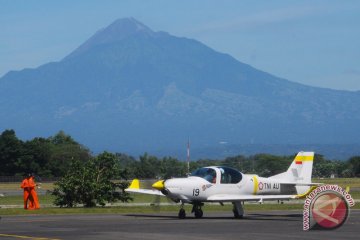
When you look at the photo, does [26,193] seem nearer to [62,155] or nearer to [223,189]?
[223,189]

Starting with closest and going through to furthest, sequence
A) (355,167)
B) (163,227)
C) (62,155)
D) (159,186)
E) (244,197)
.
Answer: (163,227), (159,186), (244,197), (62,155), (355,167)

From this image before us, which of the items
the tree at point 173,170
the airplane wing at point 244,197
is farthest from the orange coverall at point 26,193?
the airplane wing at point 244,197

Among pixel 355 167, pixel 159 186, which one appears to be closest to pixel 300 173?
pixel 159 186

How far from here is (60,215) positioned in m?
38.8

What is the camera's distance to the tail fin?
4081 centimetres

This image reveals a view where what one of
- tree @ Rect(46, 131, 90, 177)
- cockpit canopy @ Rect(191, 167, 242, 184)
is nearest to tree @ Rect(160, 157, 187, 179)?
cockpit canopy @ Rect(191, 167, 242, 184)

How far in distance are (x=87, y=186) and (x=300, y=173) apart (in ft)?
34.7

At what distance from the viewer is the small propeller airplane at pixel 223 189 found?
36812mm

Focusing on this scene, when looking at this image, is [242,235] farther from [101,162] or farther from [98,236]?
[101,162]

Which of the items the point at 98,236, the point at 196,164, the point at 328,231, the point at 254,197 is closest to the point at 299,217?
the point at 254,197

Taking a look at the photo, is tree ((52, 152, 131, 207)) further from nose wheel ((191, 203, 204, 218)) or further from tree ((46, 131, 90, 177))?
tree ((46, 131, 90, 177))

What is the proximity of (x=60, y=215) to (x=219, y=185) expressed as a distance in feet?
20.8

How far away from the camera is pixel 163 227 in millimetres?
31312

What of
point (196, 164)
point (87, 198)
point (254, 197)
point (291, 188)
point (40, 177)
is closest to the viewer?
point (254, 197)
